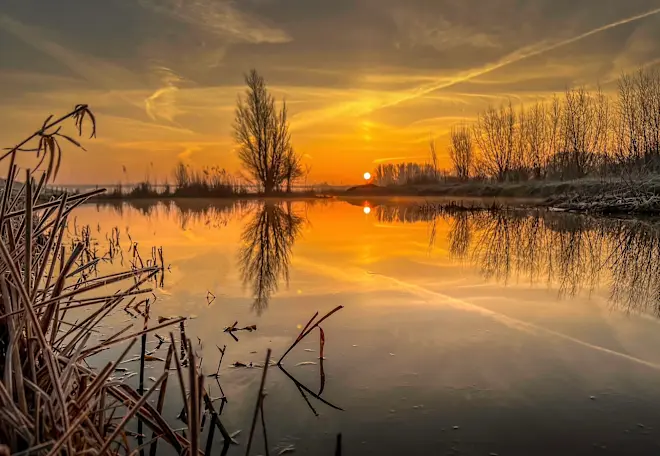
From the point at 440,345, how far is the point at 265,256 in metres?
5.20

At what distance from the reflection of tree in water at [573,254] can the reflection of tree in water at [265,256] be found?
10.1 ft

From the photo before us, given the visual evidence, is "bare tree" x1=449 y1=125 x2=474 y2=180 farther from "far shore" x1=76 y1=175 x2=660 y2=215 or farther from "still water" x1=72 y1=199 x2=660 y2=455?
"still water" x1=72 y1=199 x2=660 y2=455

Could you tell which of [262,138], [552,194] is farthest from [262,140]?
[552,194]

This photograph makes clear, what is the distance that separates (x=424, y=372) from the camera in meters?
3.21

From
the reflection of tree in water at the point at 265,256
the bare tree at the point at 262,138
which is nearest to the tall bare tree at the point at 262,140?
the bare tree at the point at 262,138

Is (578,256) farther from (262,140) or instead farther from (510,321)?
(262,140)

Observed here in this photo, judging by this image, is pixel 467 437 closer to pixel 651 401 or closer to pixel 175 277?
pixel 651 401

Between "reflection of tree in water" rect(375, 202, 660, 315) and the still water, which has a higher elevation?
"reflection of tree in water" rect(375, 202, 660, 315)

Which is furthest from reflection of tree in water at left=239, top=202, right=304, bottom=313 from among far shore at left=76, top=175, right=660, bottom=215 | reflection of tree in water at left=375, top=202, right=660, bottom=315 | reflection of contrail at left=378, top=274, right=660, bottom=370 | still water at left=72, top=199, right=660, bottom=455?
far shore at left=76, top=175, right=660, bottom=215

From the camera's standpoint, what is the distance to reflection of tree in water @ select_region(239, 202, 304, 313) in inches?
232

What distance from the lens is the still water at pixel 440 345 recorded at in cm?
250

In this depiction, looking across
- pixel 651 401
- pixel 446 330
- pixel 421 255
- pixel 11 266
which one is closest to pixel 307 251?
pixel 421 255

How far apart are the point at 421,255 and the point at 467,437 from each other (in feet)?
19.9

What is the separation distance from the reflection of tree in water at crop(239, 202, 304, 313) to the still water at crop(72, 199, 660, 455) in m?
0.06
